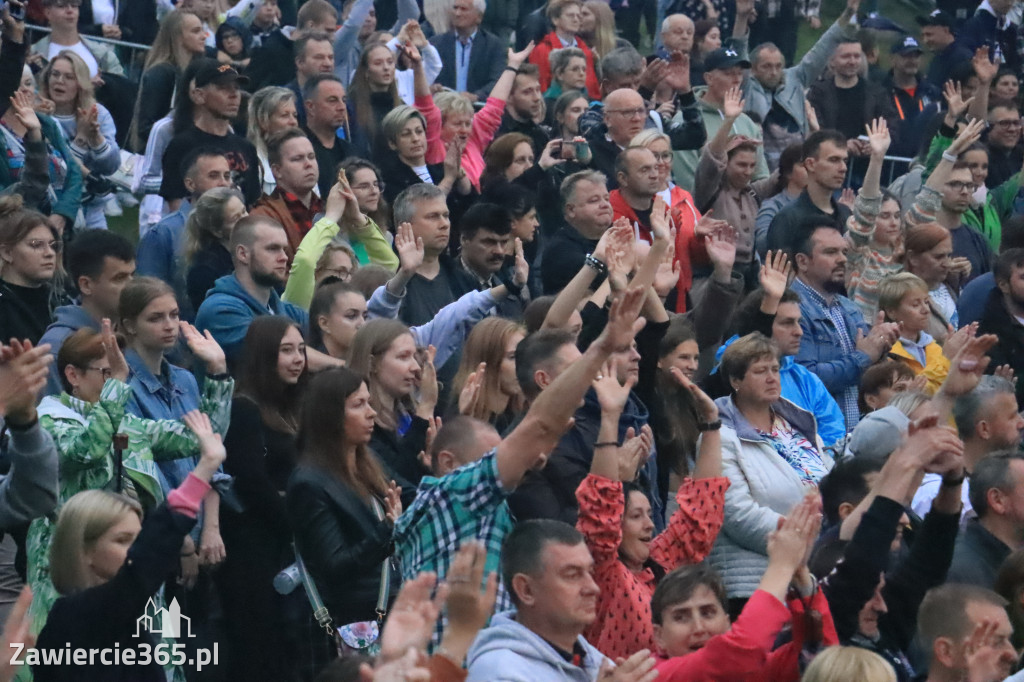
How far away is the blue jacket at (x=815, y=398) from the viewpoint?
820 cm

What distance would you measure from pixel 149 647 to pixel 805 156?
658 centimetres

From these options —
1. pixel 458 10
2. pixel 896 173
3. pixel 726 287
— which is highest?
pixel 726 287

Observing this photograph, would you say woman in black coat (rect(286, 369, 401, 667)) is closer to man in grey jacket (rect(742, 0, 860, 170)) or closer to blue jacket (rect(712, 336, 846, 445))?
blue jacket (rect(712, 336, 846, 445))

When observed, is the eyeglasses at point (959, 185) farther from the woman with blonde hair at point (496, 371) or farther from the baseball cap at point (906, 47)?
the woman with blonde hair at point (496, 371)

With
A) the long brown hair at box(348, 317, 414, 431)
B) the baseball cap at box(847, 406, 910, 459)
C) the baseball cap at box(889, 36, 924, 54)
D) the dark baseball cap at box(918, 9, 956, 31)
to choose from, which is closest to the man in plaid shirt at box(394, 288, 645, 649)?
the long brown hair at box(348, 317, 414, 431)

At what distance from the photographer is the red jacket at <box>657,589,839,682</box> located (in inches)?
192

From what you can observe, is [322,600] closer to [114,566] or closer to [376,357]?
[114,566]

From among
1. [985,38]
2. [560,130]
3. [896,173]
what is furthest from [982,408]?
[985,38]

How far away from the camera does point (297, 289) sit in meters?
8.41

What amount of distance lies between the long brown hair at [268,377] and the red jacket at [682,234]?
322 cm

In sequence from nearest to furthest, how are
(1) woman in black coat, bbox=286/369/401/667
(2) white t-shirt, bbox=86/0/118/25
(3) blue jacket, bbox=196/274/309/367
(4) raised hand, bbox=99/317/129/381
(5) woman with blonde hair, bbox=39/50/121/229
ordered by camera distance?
(1) woman in black coat, bbox=286/369/401/667
(4) raised hand, bbox=99/317/129/381
(3) blue jacket, bbox=196/274/309/367
(5) woman with blonde hair, bbox=39/50/121/229
(2) white t-shirt, bbox=86/0/118/25

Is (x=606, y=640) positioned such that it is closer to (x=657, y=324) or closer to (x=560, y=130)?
(x=657, y=324)

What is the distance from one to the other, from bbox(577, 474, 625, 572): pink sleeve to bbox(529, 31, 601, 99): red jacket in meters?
7.92

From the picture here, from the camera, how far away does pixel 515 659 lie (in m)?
4.82
